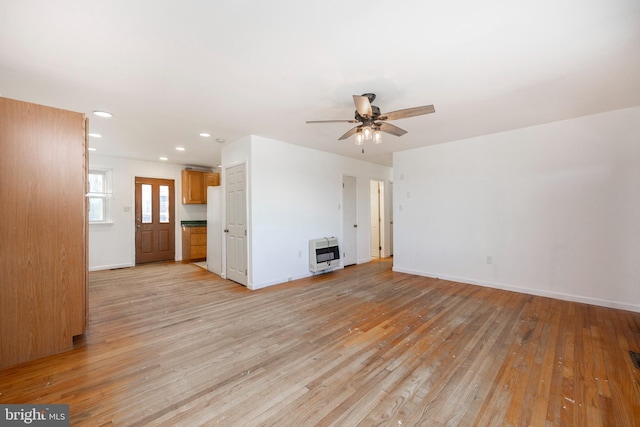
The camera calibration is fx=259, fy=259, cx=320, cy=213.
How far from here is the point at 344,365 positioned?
7.00 feet

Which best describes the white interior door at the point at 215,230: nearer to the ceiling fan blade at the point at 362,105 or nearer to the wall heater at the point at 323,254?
the wall heater at the point at 323,254

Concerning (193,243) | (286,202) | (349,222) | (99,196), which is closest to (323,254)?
(349,222)

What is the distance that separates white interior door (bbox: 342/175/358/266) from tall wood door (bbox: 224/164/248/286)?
7.53 feet

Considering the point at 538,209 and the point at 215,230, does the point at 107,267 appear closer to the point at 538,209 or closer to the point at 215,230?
the point at 215,230

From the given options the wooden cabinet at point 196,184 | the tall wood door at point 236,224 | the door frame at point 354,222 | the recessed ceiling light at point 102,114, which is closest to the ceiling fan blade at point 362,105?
the tall wood door at point 236,224

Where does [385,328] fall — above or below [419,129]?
below

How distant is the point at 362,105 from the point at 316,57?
589 mm

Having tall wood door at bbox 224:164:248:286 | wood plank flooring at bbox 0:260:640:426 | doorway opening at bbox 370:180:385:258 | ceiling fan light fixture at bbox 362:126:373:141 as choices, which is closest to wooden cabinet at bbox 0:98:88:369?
wood plank flooring at bbox 0:260:640:426

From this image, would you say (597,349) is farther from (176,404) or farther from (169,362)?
(169,362)

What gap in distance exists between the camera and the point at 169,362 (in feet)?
7.20

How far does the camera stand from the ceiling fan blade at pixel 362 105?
91.1 inches

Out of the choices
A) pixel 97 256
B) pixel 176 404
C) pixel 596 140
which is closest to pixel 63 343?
pixel 176 404

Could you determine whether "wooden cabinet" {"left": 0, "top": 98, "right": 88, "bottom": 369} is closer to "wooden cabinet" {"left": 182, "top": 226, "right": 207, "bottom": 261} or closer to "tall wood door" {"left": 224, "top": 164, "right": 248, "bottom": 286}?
"tall wood door" {"left": 224, "top": 164, "right": 248, "bottom": 286}

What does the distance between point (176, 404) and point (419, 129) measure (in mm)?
4170
